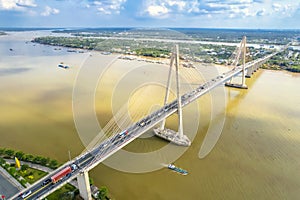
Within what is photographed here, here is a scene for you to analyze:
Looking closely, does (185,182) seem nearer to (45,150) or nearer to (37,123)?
(45,150)

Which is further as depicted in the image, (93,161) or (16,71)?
(16,71)

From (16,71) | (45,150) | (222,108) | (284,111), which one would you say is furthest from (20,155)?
(16,71)

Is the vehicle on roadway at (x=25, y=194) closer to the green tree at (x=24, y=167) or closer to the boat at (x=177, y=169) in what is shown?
the green tree at (x=24, y=167)

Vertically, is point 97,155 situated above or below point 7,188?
above

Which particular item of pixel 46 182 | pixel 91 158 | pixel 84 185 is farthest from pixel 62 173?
pixel 91 158

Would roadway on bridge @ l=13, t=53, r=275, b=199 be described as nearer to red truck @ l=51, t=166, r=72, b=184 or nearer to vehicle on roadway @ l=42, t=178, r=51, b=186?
vehicle on roadway @ l=42, t=178, r=51, b=186

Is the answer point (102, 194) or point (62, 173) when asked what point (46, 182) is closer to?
point (62, 173)

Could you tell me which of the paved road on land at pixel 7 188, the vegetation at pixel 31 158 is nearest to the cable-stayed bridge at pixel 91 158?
the paved road on land at pixel 7 188
